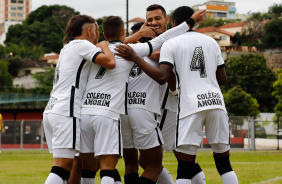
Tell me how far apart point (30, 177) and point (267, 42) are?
358 ft

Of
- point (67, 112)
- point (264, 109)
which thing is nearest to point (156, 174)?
point (67, 112)

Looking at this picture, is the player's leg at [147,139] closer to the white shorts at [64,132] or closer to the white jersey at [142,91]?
the white jersey at [142,91]

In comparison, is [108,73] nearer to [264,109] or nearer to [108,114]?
[108,114]

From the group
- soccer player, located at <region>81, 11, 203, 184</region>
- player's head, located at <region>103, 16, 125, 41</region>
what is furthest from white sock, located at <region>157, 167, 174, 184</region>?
player's head, located at <region>103, 16, 125, 41</region>

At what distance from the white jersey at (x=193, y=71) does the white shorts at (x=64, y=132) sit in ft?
3.83

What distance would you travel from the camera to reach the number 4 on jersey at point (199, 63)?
22.2ft

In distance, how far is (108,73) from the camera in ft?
Answer: 23.1

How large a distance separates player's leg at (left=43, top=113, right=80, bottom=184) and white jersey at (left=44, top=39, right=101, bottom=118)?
0.09 meters

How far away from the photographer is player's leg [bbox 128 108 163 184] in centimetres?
716

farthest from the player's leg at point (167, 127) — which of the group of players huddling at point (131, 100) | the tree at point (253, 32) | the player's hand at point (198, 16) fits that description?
the tree at point (253, 32)

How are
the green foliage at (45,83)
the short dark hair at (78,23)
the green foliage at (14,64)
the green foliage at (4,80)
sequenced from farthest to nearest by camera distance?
the green foliage at (14,64) → the green foliage at (4,80) → the green foliage at (45,83) → the short dark hair at (78,23)

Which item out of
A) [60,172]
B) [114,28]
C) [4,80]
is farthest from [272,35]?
[60,172]

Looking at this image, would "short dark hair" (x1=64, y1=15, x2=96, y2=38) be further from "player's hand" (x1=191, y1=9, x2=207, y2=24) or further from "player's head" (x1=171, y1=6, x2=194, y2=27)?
"player's hand" (x1=191, y1=9, x2=207, y2=24)

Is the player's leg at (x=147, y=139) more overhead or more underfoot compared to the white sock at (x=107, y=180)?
more overhead
